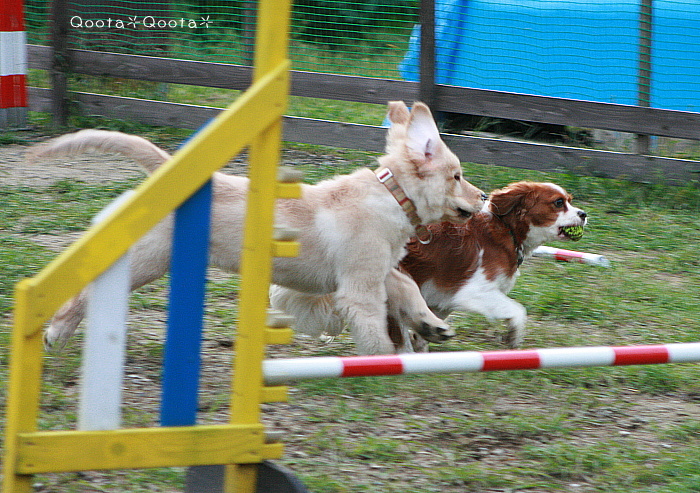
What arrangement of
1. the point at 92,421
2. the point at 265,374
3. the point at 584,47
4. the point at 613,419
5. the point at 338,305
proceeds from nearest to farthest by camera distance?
the point at 92,421
the point at 265,374
the point at 613,419
the point at 338,305
the point at 584,47

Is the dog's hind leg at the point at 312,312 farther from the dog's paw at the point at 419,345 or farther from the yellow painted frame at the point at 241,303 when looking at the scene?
the yellow painted frame at the point at 241,303

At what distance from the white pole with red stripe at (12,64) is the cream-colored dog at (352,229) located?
5.44 m

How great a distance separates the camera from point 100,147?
3.42 metres

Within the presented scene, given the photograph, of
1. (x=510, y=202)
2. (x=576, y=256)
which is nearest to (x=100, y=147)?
(x=510, y=202)

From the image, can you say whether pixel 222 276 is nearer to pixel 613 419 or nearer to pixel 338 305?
pixel 338 305

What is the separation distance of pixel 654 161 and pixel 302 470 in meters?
5.49

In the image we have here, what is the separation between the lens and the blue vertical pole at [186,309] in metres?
2.38

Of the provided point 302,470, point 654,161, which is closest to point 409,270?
point 302,470

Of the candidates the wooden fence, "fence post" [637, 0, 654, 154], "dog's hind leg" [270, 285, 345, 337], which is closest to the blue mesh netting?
"fence post" [637, 0, 654, 154]

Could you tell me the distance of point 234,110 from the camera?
2.32 metres

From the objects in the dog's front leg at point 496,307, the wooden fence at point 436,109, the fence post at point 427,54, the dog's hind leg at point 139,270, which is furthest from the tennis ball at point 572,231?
the fence post at point 427,54

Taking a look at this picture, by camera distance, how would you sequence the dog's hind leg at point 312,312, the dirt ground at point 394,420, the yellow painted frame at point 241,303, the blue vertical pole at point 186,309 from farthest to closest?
the dog's hind leg at point 312,312, the dirt ground at point 394,420, the blue vertical pole at point 186,309, the yellow painted frame at point 241,303

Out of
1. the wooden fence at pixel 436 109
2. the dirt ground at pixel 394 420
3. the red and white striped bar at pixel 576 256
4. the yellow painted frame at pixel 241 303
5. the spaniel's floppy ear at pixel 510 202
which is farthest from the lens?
the wooden fence at pixel 436 109

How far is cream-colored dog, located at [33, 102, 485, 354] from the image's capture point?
149 inches
